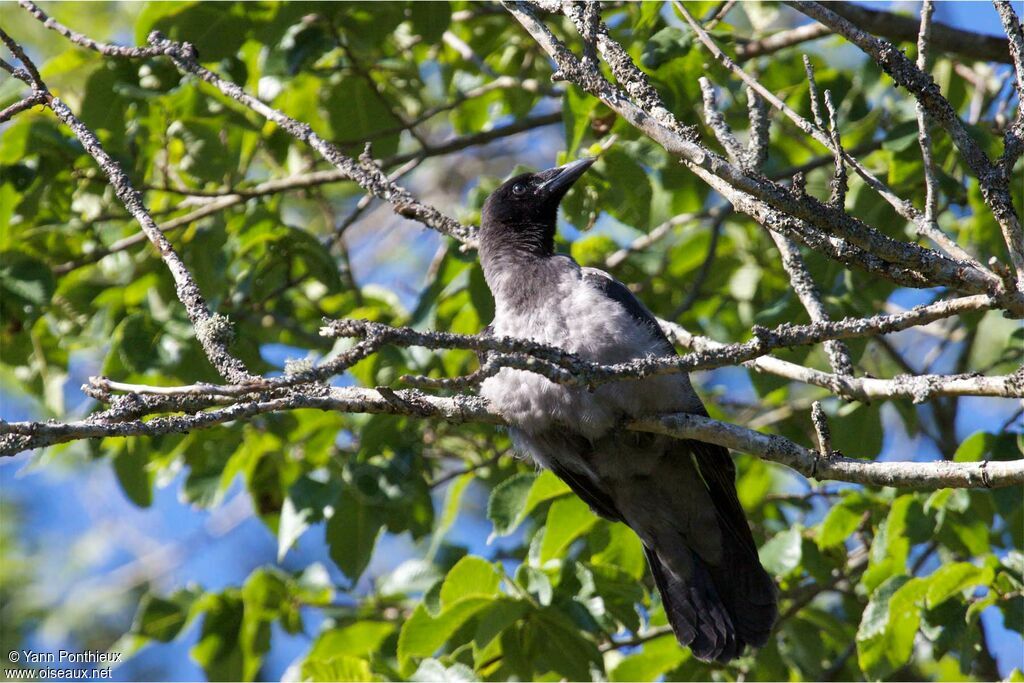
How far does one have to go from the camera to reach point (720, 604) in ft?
14.8

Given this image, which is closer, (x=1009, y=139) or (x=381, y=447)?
(x=1009, y=139)

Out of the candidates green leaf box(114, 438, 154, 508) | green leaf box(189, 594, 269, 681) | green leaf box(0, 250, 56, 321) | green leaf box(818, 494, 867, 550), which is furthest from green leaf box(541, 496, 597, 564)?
green leaf box(0, 250, 56, 321)

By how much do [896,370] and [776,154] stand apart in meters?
1.87

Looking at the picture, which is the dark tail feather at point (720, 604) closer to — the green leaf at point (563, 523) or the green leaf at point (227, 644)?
the green leaf at point (563, 523)

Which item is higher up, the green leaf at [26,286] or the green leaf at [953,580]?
the green leaf at [26,286]

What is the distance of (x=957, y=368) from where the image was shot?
591 centimetres

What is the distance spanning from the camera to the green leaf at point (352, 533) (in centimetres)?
492

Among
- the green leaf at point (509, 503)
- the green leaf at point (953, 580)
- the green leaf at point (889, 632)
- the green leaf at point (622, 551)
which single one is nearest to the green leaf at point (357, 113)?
the green leaf at point (509, 503)

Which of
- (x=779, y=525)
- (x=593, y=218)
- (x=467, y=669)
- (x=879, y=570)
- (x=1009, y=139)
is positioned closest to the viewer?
(x=1009, y=139)

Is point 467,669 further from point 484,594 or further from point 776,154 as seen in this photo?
point 776,154

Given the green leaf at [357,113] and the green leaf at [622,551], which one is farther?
the green leaf at [357,113]

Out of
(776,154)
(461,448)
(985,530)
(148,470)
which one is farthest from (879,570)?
(148,470)

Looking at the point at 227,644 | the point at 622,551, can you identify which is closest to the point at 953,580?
the point at 622,551

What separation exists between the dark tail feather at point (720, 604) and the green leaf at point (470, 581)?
0.82 metres
